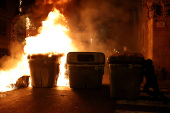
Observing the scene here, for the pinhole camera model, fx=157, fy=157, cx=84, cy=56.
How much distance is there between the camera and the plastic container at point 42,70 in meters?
6.56

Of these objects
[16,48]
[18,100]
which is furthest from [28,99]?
[16,48]

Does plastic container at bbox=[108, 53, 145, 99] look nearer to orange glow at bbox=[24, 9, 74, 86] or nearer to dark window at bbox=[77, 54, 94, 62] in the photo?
dark window at bbox=[77, 54, 94, 62]

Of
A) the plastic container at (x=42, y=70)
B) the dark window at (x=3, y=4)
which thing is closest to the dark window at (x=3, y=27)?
the dark window at (x=3, y=4)

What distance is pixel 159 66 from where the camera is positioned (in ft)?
33.5

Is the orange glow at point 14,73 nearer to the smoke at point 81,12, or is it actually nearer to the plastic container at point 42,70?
the plastic container at point 42,70

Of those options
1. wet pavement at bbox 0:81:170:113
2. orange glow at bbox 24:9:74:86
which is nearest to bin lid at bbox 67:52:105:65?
orange glow at bbox 24:9:74:86

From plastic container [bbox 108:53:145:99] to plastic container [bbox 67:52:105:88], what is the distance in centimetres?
147

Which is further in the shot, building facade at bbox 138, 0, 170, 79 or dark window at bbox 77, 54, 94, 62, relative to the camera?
building facade at bbox 138, 0, 170, 79

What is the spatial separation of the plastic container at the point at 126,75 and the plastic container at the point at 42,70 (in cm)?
292

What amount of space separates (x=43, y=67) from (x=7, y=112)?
3.01 m

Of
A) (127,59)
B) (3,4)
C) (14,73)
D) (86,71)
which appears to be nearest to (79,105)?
(127,59)

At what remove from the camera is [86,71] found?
6.18m

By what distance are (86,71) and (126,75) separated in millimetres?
1931

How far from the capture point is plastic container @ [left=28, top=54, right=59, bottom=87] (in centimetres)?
656
